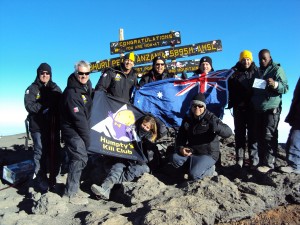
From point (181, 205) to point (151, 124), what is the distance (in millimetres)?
2350

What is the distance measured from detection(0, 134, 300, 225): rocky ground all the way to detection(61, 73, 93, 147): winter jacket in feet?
3.53

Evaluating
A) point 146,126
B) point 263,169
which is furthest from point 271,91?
point 146,126

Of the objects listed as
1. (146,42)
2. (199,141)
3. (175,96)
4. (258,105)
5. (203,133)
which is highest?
(146,42)

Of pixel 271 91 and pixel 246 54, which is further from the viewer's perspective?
pixel 246 54

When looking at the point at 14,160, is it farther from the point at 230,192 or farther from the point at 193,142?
the point at 230,192

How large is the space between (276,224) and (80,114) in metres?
3.33

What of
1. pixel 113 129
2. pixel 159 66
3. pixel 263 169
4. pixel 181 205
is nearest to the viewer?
pixel 181 205

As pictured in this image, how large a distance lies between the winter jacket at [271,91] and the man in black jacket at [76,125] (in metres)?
3.24

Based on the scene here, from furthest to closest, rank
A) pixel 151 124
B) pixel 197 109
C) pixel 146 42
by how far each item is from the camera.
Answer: pixel 146 42 → pixel 151 124 → pixel 197 109

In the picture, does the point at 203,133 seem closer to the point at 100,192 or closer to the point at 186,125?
the point at 186,125

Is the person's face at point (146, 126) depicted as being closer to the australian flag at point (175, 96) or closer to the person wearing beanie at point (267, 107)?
the australian flag at point (175, 96)

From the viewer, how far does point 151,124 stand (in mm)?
6402

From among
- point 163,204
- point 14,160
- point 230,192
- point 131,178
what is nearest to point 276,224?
point 230,192

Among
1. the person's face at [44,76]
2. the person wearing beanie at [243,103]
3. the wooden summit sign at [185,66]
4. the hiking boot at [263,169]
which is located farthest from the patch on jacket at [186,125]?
the wooden summit sign at [185,66]
